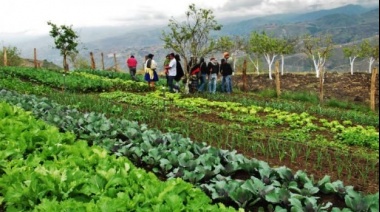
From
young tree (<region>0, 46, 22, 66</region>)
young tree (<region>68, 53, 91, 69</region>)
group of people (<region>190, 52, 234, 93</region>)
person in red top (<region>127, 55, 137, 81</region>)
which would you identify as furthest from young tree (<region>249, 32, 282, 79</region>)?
young tree (<region>0, 46, 22, 66</region>)

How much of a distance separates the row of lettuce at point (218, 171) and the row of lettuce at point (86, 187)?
332mm

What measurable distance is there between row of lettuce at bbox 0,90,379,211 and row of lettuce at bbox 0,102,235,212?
1.09 feet

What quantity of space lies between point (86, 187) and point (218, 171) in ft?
7.46

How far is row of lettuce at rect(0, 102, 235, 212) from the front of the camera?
11.1ft

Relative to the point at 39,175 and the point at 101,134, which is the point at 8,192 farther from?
the point at 101,134

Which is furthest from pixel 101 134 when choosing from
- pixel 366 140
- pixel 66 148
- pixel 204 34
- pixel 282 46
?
pixel 282 46

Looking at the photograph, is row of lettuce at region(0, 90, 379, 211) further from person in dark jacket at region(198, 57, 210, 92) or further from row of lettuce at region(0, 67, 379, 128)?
person in dark jacket at region(198, 57, 210, 92)

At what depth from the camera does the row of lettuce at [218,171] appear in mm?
4684

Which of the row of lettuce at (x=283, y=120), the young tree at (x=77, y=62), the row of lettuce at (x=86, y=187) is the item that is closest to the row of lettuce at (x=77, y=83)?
the row of lettuce at (x=283, y=120)

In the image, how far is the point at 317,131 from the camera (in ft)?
39.7

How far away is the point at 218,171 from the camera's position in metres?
5.75

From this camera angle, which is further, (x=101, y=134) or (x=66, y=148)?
(x=101, y=134)

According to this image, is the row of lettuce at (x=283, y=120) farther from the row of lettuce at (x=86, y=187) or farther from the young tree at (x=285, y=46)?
the young tree at (x=285, y=46)

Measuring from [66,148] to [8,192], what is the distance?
146cm
